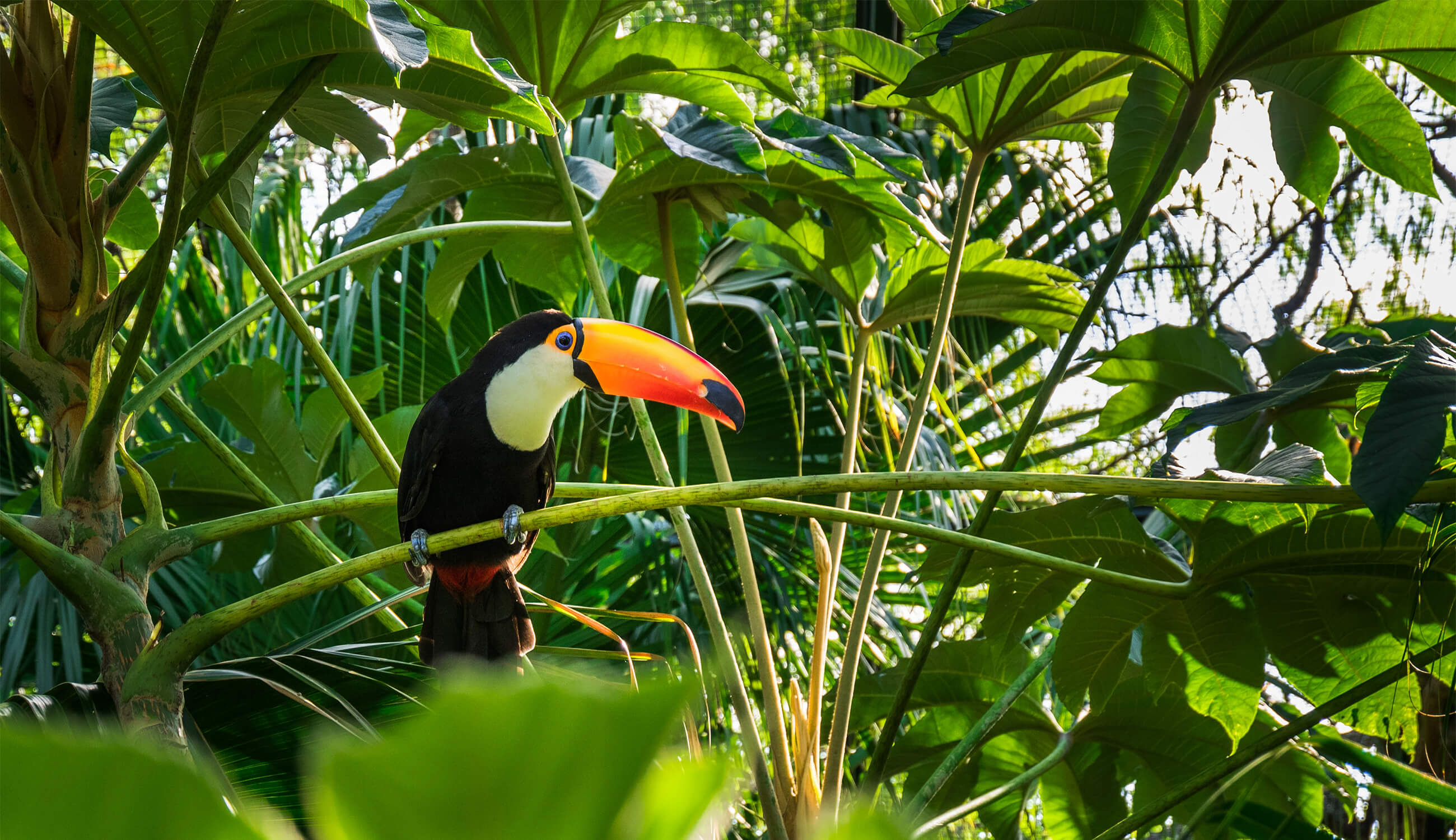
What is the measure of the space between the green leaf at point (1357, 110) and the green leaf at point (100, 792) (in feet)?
5.93

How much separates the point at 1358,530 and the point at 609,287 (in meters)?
2.35

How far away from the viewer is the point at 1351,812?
1.68m

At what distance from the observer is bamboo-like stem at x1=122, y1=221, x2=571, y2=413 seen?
1.39 metres

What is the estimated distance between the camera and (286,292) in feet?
5.07

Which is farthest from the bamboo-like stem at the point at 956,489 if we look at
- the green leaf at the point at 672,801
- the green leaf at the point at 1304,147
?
the green leaf at the point at 1304,147

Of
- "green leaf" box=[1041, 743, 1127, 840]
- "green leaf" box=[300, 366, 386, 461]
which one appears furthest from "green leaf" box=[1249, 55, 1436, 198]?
"green leaf" box=[300, 366, 386, 461]

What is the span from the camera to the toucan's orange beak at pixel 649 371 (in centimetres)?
174

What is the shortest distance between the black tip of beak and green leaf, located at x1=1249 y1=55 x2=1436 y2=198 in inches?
37.4

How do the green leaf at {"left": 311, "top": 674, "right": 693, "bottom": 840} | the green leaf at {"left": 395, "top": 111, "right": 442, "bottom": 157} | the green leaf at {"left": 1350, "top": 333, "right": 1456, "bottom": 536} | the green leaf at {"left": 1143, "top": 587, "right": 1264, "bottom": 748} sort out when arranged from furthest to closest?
the green leaf at {"left": 395, "top": 111, "right": 442, "bottom": 157}
the green leaf at {"left": 1143, "top": 587, "right": 1264, "bottom": 748}
the green leaf at {"left": 1350, "top": 333, "right": 1456, "bottom": 536}
the green leaf at {"left": 311, "top": 674, "right": 693, "bottom": 840}

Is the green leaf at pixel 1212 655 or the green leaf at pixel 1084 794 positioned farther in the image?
the green leaf at pixel 1084 794

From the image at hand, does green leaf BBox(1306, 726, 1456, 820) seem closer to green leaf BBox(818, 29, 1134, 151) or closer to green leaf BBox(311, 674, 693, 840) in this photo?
green leaf BBox(818, 29, 1134, 151)

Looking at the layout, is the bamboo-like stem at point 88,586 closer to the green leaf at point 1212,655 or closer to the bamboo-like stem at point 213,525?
the bamboo-like stem at point 213,525

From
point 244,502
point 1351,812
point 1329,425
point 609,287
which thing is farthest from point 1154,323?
point 244,502

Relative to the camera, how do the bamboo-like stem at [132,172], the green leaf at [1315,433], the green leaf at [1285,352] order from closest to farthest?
the bamboo-like stem at [132,172], the green leaf at [1315,433], the green leaf at [1285,352]
